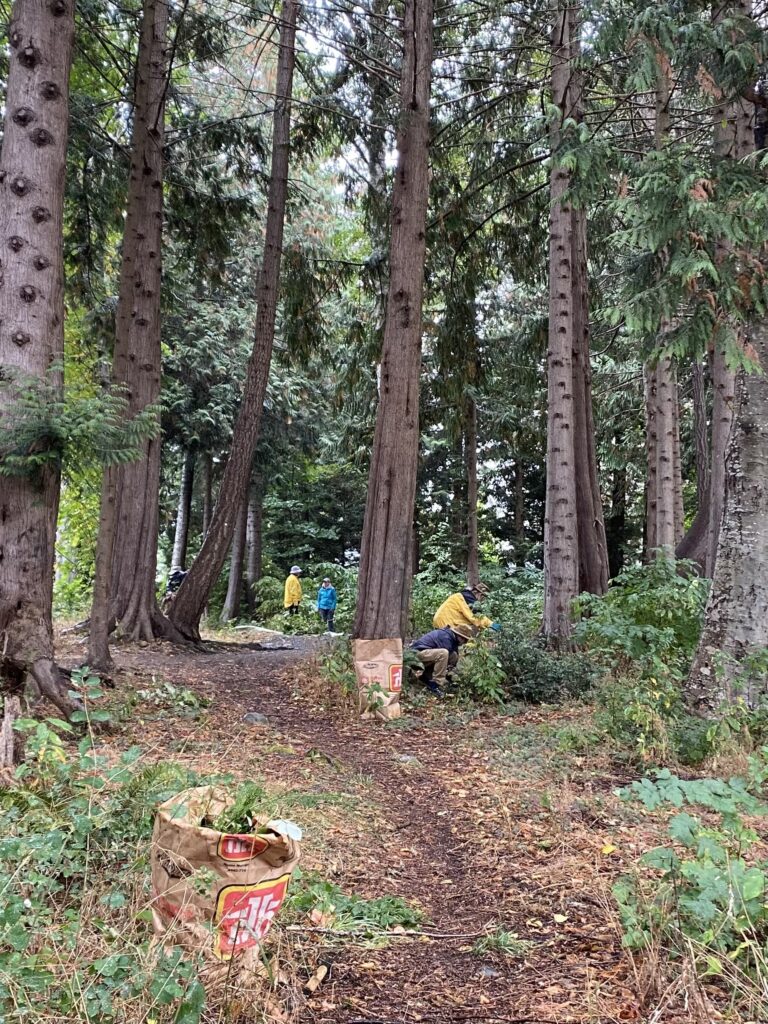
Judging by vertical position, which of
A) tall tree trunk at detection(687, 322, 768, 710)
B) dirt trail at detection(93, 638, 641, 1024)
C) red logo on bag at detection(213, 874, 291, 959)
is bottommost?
dirt trail at detection(93, 638, 641, 1024)

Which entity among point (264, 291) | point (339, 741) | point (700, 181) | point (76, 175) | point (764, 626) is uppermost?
point (76, 175)

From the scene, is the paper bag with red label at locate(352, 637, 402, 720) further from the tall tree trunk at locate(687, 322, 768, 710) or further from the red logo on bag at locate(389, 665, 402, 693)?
the tall tree trunk at locate(687, 322, 768, 710)

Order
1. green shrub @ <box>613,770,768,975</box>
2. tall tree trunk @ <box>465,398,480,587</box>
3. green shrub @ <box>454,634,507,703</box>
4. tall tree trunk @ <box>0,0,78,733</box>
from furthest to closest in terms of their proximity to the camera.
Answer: tall tree trunk @ <box>465,398,480,587</box>
green shrub @ <box>454,634,507,703</box>
tall tree trunk @ <box>0,0,78,733</box>
green shrub @ <box>613,770,768,975</box>

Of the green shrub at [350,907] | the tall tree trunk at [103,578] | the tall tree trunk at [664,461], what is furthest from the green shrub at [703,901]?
the tall tree trunk at [664,461]

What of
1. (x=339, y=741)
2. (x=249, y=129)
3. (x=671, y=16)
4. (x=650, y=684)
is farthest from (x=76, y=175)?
(x=650, y=684)

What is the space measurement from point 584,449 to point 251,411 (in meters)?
5.29

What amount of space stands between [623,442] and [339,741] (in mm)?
14480

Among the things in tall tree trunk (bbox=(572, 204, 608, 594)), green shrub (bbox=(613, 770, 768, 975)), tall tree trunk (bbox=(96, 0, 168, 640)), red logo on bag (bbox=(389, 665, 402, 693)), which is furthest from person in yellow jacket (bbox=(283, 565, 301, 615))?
green shrub (bbox=(613, 770, 768, 975))

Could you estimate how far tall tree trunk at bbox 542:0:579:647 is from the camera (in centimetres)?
940

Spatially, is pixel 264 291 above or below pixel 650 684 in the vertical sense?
above

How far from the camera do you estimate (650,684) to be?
18.9 ft

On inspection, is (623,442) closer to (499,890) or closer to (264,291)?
(264,291)

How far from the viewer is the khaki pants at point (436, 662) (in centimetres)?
795

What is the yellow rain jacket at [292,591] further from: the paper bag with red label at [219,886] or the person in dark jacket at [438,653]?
the paper bag with red label at [219,886]
